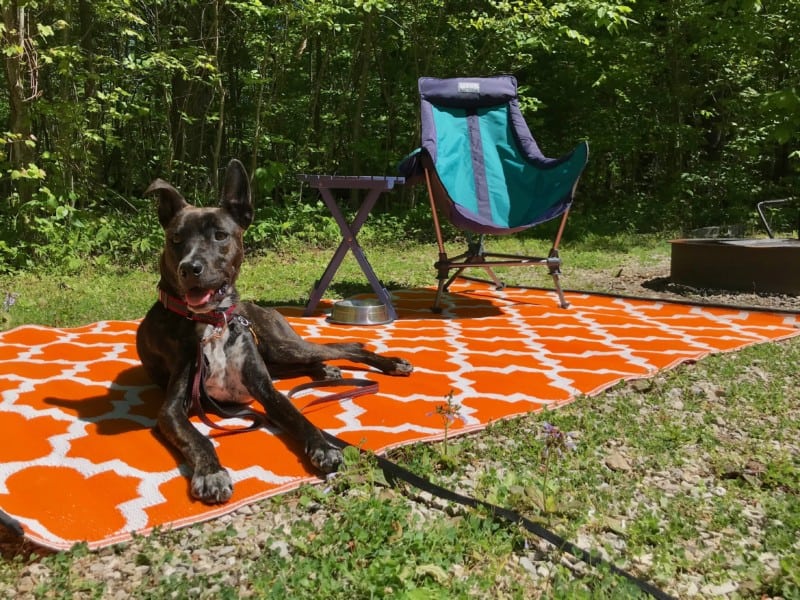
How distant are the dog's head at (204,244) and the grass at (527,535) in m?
0.70

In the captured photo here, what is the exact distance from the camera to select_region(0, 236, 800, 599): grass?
129 cm

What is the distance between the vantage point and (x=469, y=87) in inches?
194

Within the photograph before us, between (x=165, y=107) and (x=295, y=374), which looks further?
(x=165, y=107)

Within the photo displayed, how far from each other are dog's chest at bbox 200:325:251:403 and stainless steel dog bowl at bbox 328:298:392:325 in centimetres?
160

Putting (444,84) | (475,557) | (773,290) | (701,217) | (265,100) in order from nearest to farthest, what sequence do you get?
(475,557) < (773,290) < (444,84) < (265,100) < (701,217)

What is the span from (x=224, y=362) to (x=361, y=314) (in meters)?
1.67

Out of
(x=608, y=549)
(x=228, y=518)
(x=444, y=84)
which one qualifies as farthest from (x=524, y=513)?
(x=444, y=84)

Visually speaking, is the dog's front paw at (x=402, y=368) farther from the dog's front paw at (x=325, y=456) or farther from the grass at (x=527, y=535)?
the dog's front paw at (x=325, y=456)

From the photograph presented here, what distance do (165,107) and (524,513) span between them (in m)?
6.51

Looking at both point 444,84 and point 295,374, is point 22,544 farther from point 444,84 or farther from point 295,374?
point 444,84

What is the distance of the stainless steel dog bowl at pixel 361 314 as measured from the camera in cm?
375

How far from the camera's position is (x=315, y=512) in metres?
1.58

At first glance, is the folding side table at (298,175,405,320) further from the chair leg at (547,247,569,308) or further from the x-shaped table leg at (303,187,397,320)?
the chair leg at (547,247,569,308)

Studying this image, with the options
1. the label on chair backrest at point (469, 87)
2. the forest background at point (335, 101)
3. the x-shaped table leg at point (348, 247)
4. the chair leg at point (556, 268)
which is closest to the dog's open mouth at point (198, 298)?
the x-shaped table leg at point (348, 247)
